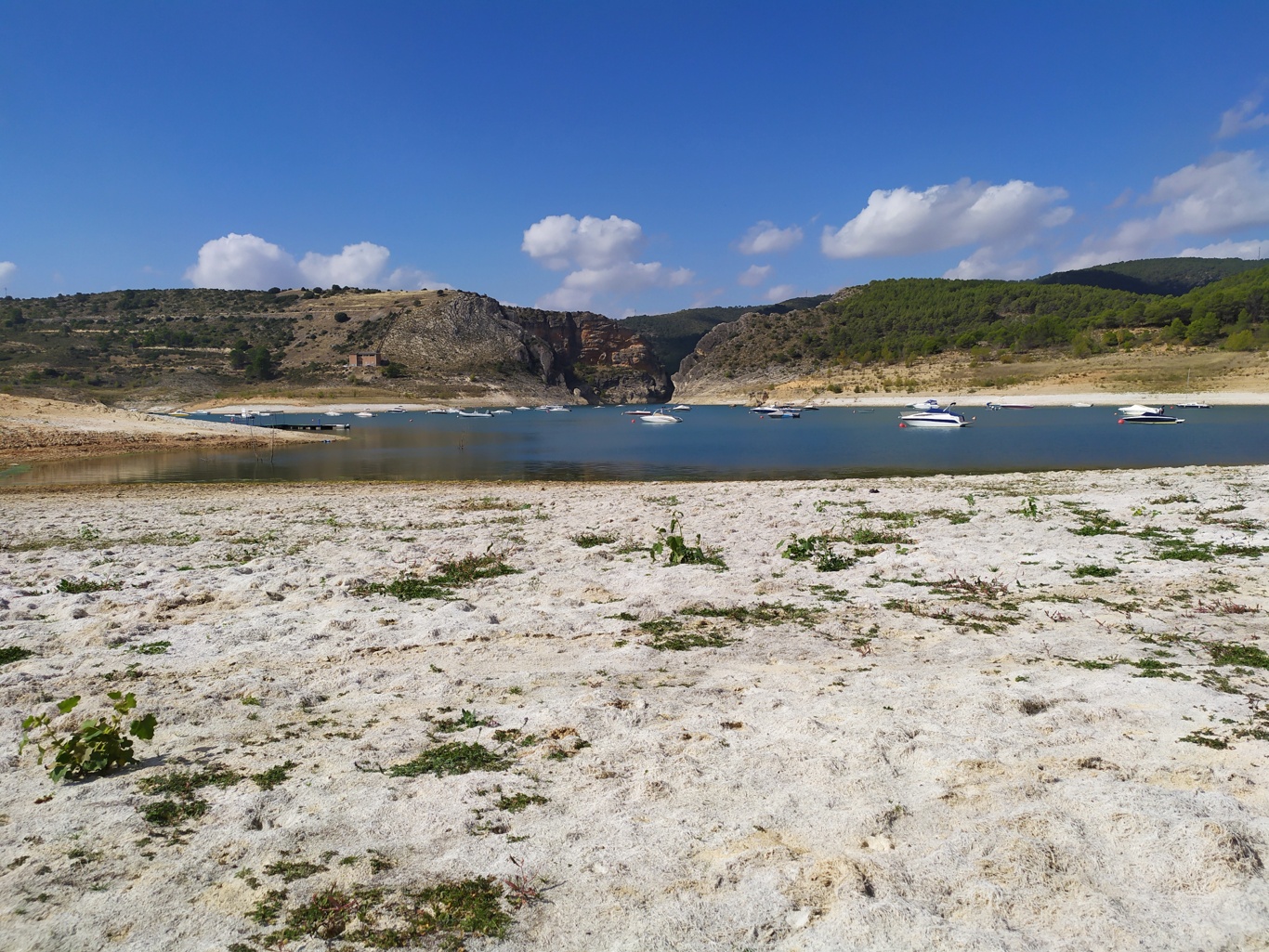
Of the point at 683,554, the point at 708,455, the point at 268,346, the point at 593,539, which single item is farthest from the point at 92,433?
the point at 268,346

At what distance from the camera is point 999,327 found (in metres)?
158

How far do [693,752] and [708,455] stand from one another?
41867mm

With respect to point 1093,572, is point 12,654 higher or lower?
higher

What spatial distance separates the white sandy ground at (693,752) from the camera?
3.63 metres

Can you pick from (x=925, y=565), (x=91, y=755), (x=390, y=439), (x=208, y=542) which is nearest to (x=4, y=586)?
(x=208, y=542)

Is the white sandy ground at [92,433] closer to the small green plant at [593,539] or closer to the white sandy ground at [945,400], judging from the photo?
the small green plant at [593,539]

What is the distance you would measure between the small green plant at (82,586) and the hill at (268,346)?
118 m

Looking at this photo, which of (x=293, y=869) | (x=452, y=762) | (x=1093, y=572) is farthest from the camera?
(x=1093, y=572)

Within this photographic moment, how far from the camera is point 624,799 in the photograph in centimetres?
468

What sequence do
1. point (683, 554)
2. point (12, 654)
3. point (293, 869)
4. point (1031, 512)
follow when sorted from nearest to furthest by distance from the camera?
point (293, 869), point (12, 654), point (683, 554), point (1031, 512)

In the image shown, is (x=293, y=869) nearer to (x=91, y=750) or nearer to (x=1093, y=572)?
(x=91, y=750)

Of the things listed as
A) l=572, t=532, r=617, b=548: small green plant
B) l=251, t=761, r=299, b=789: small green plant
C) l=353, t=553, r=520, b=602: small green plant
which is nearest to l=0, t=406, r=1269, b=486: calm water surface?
l=572, t=532, r=617, b=548: small green plant

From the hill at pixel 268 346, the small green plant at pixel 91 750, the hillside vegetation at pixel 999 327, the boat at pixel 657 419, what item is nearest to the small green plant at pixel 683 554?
the small green plant at pixel 91 750

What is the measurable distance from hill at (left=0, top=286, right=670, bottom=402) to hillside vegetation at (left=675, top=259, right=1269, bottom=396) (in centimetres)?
5778
